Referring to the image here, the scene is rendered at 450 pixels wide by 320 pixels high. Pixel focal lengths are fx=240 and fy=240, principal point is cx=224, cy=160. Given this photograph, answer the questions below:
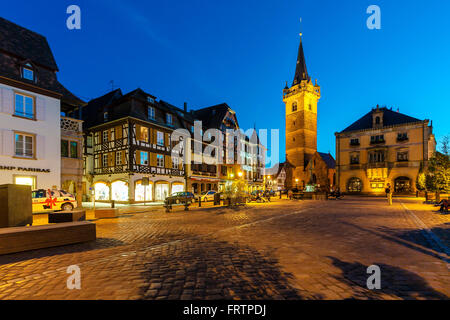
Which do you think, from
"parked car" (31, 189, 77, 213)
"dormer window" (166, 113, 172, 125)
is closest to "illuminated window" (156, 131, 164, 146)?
"dormer window" (166, 113, 172, 125)

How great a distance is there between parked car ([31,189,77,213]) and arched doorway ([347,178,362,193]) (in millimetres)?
43427

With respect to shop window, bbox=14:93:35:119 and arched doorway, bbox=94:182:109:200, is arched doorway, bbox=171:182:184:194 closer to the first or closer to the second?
arched doorway, bbox=94:182:109:200

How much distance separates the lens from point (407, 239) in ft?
23.7

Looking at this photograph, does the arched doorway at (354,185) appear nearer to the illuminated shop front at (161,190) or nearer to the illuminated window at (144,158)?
the illuminated shop front at (161,190)

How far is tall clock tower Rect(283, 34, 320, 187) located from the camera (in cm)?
5616

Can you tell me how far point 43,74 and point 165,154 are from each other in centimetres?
1401

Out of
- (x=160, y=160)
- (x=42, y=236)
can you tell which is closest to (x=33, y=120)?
(x=160, y=160)

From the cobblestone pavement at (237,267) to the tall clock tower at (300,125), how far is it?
49381 millimetres

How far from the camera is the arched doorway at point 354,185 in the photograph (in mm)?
42844

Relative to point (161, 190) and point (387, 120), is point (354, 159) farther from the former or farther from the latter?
point (161, 190)

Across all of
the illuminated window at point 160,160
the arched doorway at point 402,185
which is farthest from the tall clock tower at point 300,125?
the illuminated window at point 160,160

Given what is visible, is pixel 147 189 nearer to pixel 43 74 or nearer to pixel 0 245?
pixel 43 74

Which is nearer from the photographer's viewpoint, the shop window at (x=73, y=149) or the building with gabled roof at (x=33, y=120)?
the building with gabled roof at (x=33, y=120)
